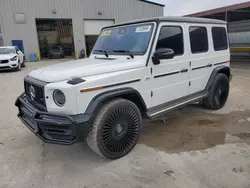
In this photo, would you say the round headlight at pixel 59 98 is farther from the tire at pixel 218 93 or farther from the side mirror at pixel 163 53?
the tire at pixel 218 93

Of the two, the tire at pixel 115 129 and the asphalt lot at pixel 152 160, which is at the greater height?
the tire at pixel 115 129

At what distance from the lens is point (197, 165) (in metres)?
2.78

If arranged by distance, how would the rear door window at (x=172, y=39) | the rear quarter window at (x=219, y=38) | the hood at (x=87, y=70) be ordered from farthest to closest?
the rear quarter window at (x=219, y=38) → the rear door window at (x=172, y=39) → the hood at (x=87, y=70)

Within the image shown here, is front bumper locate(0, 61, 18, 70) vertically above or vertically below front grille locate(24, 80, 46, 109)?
below

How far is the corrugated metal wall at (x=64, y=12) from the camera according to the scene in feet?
61.6

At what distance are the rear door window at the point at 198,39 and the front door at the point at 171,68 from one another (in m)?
0.23

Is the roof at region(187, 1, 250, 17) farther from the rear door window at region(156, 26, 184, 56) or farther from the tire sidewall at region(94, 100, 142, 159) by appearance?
the tire sidewall at region(94, 100, 142, 159)

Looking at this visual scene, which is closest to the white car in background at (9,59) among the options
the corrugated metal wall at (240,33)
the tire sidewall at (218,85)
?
the tire sidewall at (218,85)

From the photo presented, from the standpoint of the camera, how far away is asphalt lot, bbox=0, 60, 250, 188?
2.51 metres

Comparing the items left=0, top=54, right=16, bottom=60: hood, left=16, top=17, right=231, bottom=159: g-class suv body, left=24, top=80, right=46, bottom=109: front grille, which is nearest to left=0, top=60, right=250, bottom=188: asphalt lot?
left=16, top=17, right=231, bottom=159: g-class suv body

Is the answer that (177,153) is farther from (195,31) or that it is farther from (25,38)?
(25,38)

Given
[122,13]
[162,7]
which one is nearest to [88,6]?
[122,13]

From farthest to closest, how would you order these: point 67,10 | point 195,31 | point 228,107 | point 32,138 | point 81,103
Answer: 1. point 67,10
2. point 228,107
3. point 195,31
4. point 32,138
5. point 81,103

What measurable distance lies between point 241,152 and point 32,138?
137 inches
